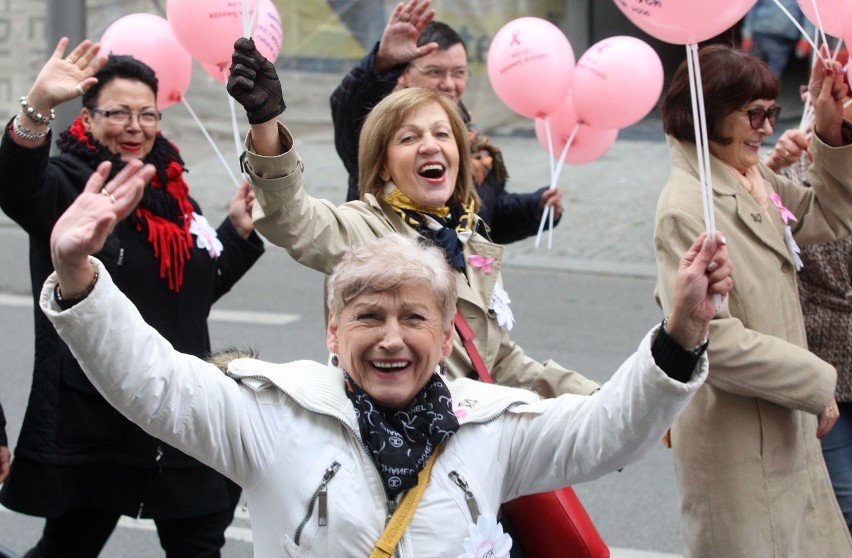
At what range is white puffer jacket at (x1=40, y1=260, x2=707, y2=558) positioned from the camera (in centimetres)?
237

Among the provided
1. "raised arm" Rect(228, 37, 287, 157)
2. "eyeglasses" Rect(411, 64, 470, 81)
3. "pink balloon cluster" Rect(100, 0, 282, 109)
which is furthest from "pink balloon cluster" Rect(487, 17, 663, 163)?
→ "raised arm" Rect(228, 37, 287, 157)

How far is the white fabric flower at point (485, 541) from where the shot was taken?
2.47 m

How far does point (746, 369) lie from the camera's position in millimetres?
3330

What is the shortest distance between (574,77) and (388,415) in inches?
111

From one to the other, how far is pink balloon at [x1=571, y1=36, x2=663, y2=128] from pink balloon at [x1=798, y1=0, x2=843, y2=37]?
39.8 inches

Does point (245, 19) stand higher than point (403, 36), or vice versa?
point (245, 19)

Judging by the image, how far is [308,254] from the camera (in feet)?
10.3

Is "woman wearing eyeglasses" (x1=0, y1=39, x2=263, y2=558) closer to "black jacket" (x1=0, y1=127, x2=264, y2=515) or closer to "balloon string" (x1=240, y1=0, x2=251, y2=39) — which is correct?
"black jacket" (x1=0, y1=127, x2=264, y2=515)

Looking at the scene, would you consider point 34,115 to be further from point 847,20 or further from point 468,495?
point 847,20

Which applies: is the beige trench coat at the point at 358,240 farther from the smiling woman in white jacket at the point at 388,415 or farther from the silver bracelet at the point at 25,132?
the silver bracelet at the point at 25,132

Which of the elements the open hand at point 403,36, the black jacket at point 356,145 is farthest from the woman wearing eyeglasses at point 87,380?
the open hand at point 403,36

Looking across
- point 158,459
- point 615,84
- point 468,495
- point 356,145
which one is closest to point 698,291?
point 468,495

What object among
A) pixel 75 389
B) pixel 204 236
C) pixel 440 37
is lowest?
pixel 75 389

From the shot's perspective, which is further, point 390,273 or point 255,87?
point 255,87
